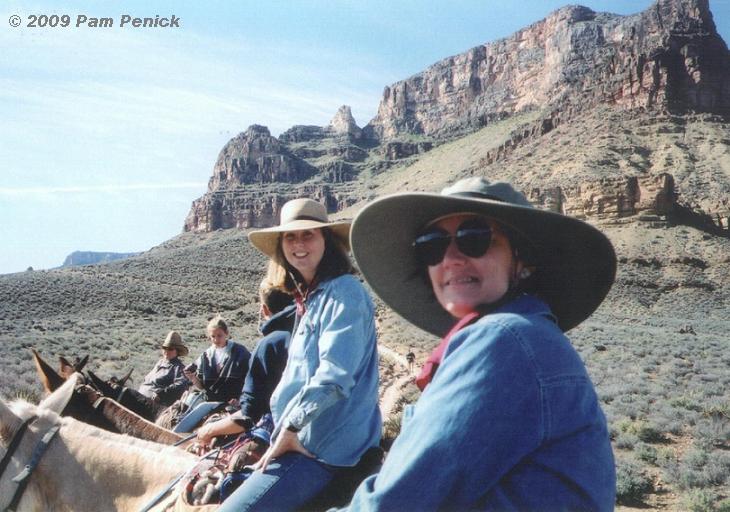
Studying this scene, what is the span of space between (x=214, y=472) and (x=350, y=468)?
2.22 ft

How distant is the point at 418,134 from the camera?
157875 millimetres

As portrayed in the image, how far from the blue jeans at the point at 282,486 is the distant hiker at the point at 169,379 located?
20.0ft

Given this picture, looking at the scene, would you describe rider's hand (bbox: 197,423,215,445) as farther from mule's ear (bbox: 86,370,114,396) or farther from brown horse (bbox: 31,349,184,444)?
mule's ear (bbox: 86,370,114,396)

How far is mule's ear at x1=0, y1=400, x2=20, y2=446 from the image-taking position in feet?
9.39

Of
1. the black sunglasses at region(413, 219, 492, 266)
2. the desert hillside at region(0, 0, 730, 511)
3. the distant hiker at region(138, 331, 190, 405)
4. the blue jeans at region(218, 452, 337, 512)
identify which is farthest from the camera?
the desert hillside at region(0, 0, 730, 511)

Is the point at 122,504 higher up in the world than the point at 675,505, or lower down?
higher up

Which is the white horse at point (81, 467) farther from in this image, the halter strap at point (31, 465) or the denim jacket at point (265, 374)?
the denim jacket at point (265, 374)

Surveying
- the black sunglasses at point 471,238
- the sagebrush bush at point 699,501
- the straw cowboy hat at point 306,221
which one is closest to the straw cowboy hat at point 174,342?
the straw cowboy hat at point 306,221

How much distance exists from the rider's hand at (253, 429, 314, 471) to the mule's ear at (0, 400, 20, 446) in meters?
1.46

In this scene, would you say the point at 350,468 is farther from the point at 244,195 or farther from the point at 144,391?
the point at 244,195

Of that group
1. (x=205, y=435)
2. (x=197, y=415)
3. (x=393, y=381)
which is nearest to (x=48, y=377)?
(x=197, y=415)

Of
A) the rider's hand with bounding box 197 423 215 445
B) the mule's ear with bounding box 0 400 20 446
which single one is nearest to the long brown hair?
the rider's hand with bounding box 197 423 215 445

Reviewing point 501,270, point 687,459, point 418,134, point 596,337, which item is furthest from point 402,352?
point 418,134

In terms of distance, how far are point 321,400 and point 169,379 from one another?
6768 millimetres
